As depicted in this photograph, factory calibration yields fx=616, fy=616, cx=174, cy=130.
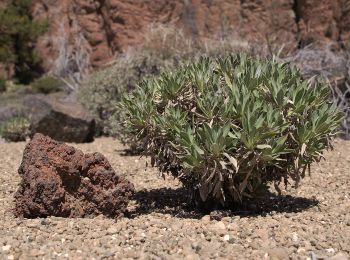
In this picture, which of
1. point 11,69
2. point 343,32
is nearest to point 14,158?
point 343,32

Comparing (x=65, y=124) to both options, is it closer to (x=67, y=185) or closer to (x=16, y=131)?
(x=16, y=131)

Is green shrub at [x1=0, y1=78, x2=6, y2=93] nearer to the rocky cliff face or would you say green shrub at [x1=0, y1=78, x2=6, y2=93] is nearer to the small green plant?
the rocky cliff face

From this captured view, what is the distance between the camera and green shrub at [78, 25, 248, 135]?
1005cm

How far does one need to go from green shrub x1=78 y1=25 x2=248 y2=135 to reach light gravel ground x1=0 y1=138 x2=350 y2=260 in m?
4.19

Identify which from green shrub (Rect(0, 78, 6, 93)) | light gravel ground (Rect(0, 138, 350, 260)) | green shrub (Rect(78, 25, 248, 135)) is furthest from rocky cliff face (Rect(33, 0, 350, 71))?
light gravel ground (Rect(0, 138, 350, 260))

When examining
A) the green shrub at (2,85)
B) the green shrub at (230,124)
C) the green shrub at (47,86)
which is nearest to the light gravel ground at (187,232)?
the green shrub at (230,124)

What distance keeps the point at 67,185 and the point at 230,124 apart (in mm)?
1491

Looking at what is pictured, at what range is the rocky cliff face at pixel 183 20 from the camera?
48.5ft

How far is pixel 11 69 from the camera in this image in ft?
65.2

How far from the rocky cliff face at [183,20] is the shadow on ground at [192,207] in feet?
24.4

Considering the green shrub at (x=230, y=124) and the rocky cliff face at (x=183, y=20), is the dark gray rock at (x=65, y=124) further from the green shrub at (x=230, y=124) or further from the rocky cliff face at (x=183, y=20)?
the green shrub at (x=230, y=124)

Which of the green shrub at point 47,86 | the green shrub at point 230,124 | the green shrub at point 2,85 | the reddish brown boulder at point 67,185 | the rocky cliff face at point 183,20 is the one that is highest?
the green shrub at point 230,124

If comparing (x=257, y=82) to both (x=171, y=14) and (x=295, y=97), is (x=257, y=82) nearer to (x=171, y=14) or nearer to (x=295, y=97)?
(x=295, y=97)

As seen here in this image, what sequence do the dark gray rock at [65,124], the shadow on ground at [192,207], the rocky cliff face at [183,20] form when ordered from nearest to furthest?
1. the shadow on ground at [192,207]
2. the dark gray rock at [65,124]
3. the rocky cliff face at [183,20]
